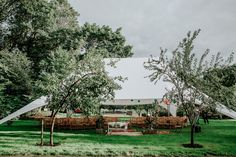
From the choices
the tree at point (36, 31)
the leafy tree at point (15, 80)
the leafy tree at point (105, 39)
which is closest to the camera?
the leafy tree at point (15, 80)

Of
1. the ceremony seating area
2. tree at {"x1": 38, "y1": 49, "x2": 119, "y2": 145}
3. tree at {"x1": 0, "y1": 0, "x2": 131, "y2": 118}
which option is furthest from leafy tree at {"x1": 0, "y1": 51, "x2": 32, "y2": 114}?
tree at {"x1": 38, "y1": 49, "x2": 119, "y2": 145}

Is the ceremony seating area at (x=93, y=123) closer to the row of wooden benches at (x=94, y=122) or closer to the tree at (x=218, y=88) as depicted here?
the row of wooden benches at (x=94, y=122)

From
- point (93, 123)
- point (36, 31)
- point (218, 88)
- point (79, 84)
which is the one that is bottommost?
point (93, 123)

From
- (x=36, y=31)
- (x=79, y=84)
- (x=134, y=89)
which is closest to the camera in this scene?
(x=79, y=84)

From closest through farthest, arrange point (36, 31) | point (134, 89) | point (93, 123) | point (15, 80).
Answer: point (134, 89) → point (93, 123) → point (15, 80) → point (36, 31)

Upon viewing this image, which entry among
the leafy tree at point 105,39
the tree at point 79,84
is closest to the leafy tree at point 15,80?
the leafy tree at point 105,39

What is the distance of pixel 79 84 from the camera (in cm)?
1464

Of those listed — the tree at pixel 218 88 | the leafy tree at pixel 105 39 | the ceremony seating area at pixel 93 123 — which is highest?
the leafy tree at pixel 105 39

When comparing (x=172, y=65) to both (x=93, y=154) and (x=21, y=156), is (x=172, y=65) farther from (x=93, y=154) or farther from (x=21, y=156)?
(x=21, y=156)

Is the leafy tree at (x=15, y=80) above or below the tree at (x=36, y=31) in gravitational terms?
below

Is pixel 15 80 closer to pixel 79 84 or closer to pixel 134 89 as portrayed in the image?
pixel 134 89

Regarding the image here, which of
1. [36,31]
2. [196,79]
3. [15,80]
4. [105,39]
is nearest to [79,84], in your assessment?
[196,79]

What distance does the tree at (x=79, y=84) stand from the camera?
14438 millimetres

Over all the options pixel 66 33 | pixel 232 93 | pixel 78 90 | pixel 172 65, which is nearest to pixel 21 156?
pixel 78 90
